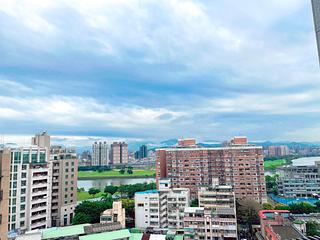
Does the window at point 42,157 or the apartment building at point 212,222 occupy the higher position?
the window at point 42,157

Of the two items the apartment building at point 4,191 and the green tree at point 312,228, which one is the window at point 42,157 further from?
the green tree at point 312,228

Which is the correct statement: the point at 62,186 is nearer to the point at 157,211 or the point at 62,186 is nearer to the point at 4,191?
the point at 157,211

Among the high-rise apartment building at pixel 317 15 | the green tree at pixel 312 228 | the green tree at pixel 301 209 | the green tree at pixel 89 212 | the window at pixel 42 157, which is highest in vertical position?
the high-rise apartment building at pixel 317 15

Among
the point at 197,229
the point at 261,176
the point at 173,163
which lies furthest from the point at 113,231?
the point at 261,176

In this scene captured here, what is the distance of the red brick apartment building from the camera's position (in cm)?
1789

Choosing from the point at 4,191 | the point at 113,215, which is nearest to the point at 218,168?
the point at 113,215

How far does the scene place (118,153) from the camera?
187 ft

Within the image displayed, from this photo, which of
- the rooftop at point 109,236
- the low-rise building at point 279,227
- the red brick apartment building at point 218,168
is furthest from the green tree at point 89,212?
the low-rise building at point 279,227

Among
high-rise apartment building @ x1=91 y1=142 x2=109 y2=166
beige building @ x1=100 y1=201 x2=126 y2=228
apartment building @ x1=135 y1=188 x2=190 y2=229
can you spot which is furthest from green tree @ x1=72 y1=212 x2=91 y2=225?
high-rise apartment building @ x1=91 y1=142 x2=109 y2=166

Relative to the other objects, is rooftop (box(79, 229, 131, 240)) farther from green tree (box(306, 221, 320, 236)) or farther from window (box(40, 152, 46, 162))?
green tree (box(306, 221, 320, 236))

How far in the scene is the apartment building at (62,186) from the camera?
45.3 ft

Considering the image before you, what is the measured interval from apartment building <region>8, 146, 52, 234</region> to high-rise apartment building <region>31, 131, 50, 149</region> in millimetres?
1956

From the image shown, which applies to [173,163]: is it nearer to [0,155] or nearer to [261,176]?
[261,176]

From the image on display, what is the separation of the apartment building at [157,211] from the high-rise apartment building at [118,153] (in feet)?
148
